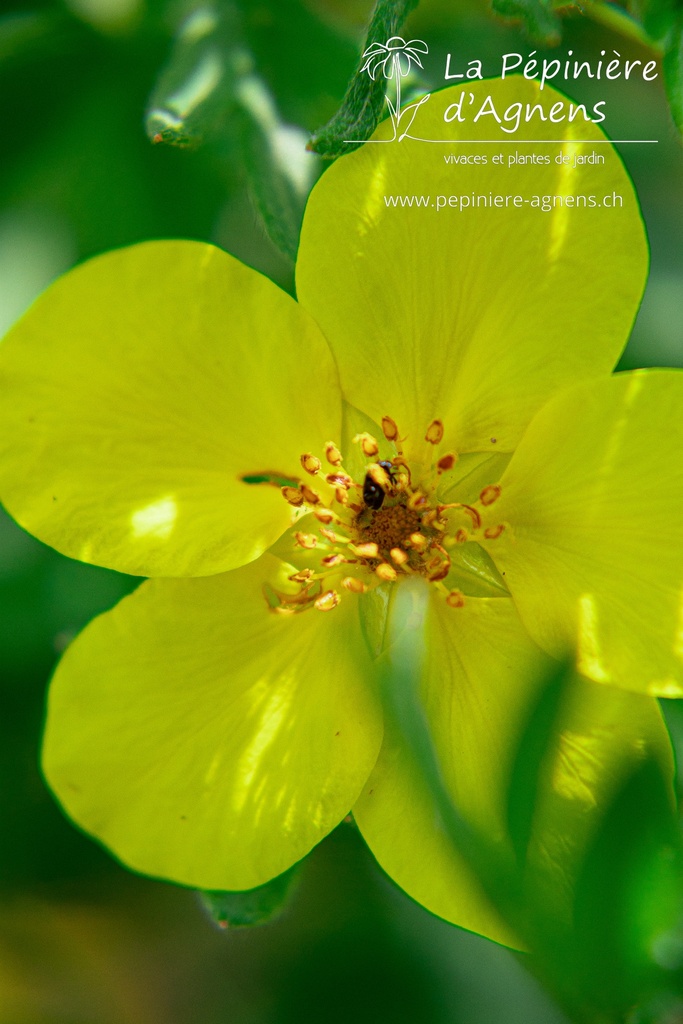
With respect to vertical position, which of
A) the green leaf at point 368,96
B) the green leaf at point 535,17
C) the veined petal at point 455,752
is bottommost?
the veined petal at point 455,752

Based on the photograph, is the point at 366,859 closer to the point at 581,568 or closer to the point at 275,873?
the point at 275,873

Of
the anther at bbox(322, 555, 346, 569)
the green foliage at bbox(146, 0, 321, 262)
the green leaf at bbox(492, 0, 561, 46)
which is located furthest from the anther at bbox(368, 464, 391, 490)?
the green leaf at bbox(492, 0, 561, 46)

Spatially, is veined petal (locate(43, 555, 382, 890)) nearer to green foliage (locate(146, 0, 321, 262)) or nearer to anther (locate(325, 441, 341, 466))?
anther (locate(325, 441, 341, 466))

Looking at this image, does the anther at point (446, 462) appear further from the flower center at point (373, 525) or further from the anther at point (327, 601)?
the anther at point (327, 601)

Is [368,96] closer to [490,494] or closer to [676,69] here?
[676,69]

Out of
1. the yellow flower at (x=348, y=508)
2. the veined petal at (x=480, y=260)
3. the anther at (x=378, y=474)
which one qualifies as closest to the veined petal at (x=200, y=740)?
the yellow flower at (x=348, y=508)

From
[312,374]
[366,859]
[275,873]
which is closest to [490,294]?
[312,374]
